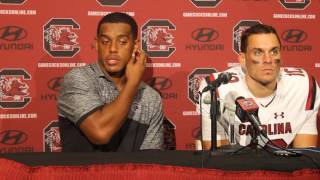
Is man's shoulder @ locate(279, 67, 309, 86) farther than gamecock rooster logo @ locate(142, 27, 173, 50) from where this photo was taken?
No

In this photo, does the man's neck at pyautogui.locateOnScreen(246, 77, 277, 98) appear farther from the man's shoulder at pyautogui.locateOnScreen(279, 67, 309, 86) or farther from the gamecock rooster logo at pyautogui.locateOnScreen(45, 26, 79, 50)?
the gamecock rooster logo at pyautogui.locateOnScreen(45, 26, 79, 50)

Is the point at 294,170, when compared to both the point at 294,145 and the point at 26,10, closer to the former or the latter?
the point at 294,145

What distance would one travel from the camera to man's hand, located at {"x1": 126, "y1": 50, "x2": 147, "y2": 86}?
1996mm

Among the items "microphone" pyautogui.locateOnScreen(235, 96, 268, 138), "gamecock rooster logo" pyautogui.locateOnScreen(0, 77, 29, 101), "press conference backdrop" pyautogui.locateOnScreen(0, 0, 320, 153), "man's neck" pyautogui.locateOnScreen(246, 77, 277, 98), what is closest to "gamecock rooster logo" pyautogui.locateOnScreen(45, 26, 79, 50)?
"press conference backdrop" pyautogui.locateOnScreen(0, 0, 320, 153)

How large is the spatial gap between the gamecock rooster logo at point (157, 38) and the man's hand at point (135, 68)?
524 mm

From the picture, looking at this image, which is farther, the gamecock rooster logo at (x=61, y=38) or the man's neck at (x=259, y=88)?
the gamecock rooster logo at (x=61, y=38)

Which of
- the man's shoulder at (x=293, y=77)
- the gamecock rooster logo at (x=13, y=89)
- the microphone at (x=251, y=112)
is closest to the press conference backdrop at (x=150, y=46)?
the gamecock rooster logo at (x=13, y=89)

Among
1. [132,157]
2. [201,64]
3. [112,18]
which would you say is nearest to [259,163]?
[132,157]

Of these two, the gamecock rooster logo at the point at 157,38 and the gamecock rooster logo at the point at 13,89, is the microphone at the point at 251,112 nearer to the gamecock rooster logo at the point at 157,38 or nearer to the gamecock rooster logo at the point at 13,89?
the gamecock rooster logo at the point at 157,38

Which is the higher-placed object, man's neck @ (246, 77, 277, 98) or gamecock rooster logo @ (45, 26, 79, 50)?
gamecock rooster logo @ (45, 26, 79, 50)

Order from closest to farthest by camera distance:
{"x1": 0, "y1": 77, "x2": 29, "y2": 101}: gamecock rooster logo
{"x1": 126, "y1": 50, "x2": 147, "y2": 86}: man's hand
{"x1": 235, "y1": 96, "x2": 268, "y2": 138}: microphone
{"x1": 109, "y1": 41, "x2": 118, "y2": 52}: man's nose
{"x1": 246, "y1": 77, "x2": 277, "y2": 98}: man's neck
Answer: {"x1": 235, "y1": 96, "x2": 268, "y2": 138}: microphone, {"x1": 126, "y1": 50, "x2": 147, "y2": 86}: man's hand, {"x1": 109, "y1": 41, "x2": 118, "y2": 52}: man's nose, {"x1": 246, "y1": 77, "x2": 277, "y2": 98}: man's neck, {"x1": 0, "y1": 77, "x2": 29, "y2": 101}: gamecock rooster logo

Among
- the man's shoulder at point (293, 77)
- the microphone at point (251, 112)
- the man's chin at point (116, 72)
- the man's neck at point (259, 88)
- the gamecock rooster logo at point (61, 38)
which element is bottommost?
the microphone at point (251, 112)

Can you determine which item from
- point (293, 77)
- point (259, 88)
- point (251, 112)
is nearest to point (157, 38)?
point (259, 88)

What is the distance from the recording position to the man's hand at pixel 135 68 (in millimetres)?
1996
